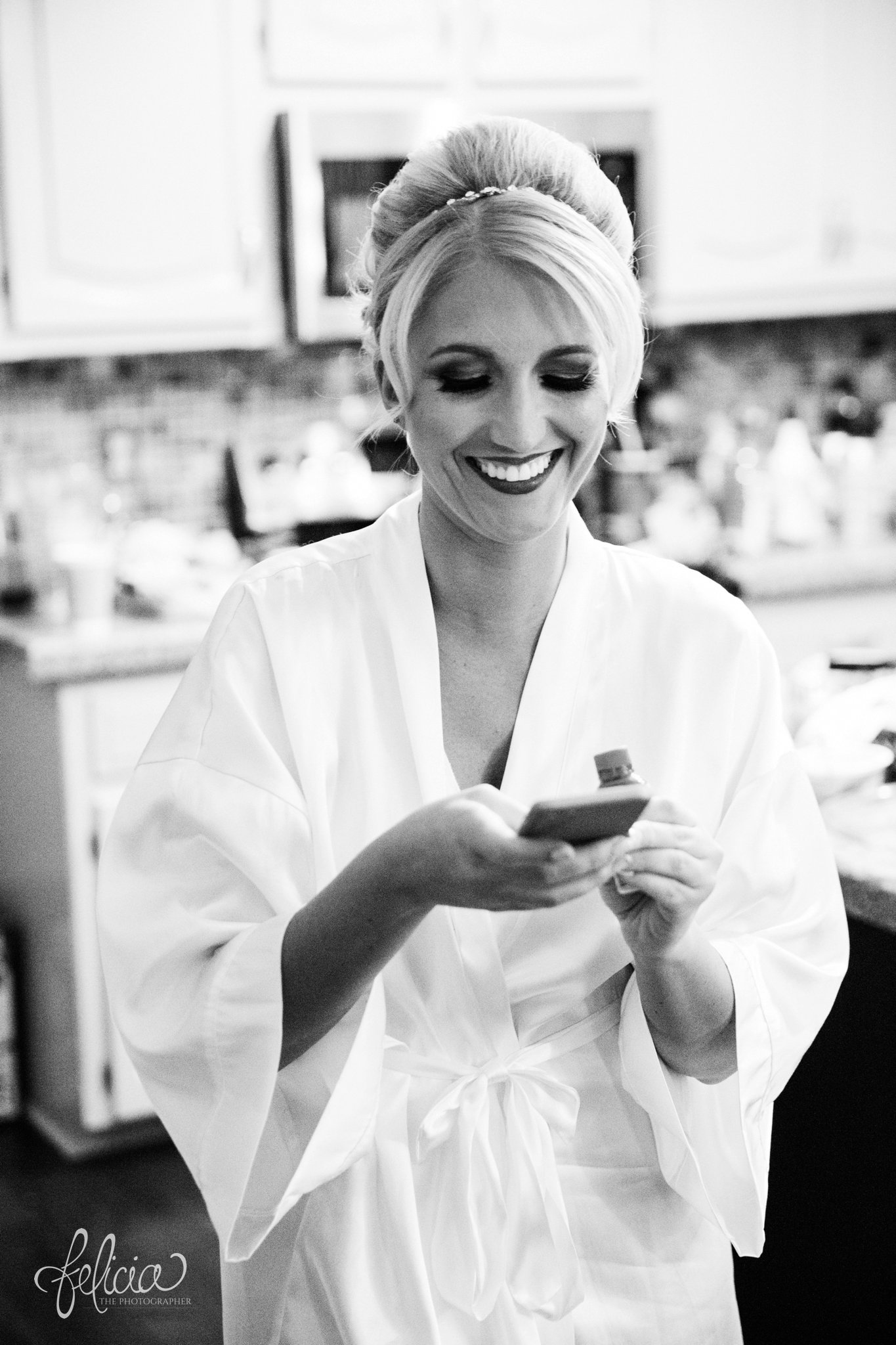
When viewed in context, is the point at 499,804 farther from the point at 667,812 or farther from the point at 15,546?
the point at 15,546

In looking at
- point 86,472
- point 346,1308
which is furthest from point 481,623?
point 86,472

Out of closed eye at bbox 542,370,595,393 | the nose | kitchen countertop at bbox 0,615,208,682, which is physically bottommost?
kitchen countertop at bbox 0,615,208,682

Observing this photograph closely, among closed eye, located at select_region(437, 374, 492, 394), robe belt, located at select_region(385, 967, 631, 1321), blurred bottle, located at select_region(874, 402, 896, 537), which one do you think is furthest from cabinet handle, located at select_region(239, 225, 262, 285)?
robe belt, located at select_region(385, 967, 631, 1321)

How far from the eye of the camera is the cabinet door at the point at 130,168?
2.89 m

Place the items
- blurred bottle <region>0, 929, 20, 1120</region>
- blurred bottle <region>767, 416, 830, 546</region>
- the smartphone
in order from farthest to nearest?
1. blurred bottle <region>767, 416, 830, 546</region>
2. blurred bottle <region>0, 929, 20, 1120</region>
3. the smartphone

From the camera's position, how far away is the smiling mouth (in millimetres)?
1164

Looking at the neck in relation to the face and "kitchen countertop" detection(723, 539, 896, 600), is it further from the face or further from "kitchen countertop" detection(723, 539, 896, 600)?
"kitchen countertop" detection(723, 539, 896, 600)

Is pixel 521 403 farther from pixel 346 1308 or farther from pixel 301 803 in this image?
pixel 346 1308

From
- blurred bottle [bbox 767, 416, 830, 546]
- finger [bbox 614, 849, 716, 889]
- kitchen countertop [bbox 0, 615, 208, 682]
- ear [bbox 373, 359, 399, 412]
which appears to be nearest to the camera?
finger [bbox 614, 849, 716, 889]

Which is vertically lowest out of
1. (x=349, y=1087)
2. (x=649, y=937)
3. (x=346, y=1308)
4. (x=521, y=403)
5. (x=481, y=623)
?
(x=346, y=1308)

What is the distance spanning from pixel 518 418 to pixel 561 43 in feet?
8.16

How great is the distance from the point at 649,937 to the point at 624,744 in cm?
19

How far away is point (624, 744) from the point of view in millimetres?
1229

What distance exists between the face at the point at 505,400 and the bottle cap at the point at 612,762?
256mm
